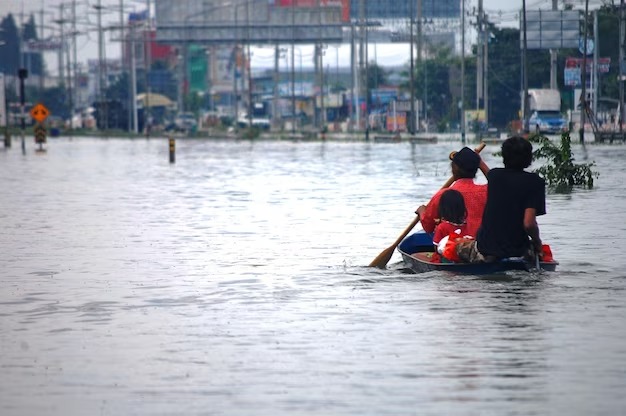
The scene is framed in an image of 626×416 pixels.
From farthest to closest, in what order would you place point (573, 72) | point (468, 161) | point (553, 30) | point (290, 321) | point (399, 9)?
point (399, 9) → point (573, 72) → point (553, 30) → point (468, 161) → point (290, 321)

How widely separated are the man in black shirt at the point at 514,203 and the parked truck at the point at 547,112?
8188 cm

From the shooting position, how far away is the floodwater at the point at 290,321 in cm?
1004

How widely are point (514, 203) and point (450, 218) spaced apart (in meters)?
1.28

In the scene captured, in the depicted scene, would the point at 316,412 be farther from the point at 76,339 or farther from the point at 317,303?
the point at 317,303

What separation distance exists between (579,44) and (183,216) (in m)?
79.1

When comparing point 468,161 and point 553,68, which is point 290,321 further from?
point 553,68

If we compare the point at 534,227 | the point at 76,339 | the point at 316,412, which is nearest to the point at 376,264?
the point at 534,227

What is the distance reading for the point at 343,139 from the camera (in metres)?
99.8

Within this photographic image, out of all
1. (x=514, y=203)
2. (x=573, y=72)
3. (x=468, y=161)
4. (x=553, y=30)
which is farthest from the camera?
(x=573, y=72)

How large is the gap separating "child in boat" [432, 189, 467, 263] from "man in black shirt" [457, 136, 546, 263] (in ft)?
2.35

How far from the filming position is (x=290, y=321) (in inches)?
540

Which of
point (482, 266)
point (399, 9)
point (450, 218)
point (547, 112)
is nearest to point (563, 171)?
point (450, 218)

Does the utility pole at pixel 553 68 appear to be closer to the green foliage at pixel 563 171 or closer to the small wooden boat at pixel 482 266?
the green foliage at pixel 563 171

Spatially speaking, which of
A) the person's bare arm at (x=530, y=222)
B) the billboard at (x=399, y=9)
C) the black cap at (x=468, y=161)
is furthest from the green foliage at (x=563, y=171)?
the billboard at (x=399, y=9)
